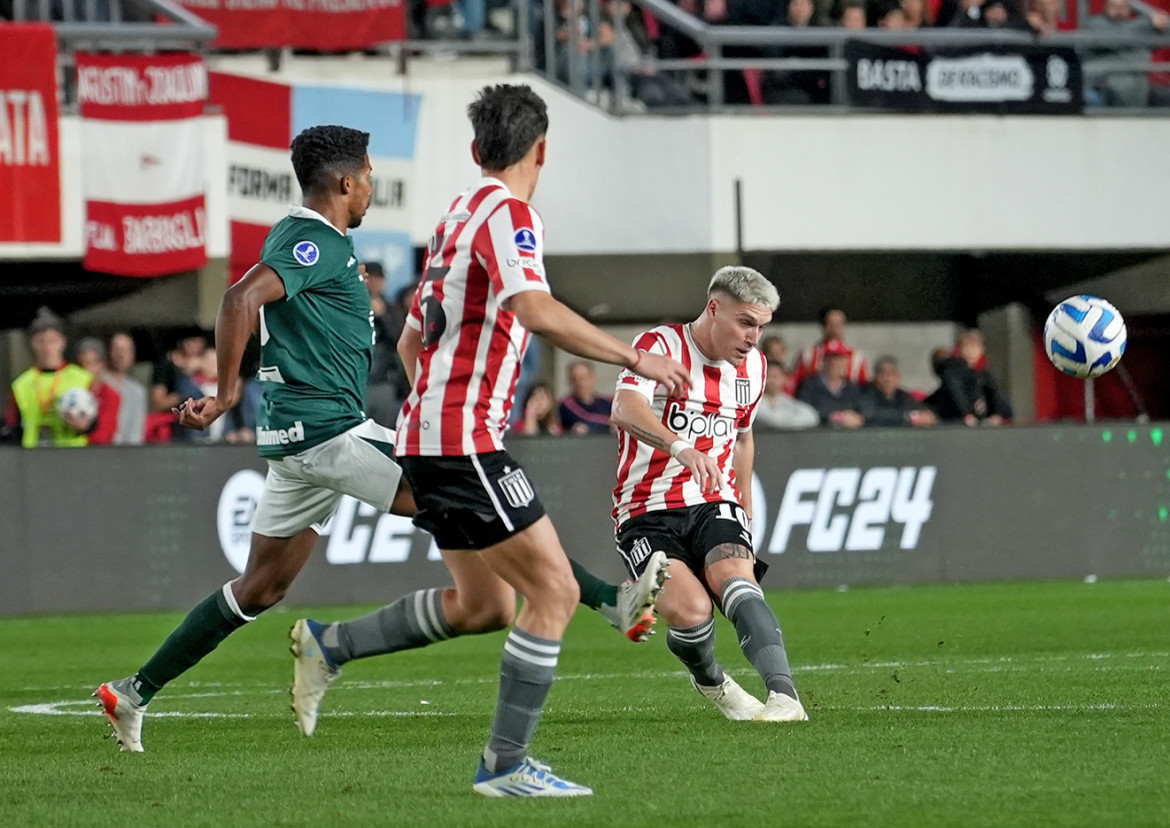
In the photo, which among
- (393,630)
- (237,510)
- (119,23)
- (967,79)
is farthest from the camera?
(967,79)

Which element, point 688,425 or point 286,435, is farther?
point 688,425

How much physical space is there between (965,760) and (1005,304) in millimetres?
17756

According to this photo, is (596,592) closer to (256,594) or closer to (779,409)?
(256,594)

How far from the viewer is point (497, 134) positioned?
5.52 m

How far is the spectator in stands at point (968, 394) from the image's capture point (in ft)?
56.2

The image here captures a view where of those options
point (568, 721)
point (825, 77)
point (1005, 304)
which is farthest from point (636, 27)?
point (568, 721)

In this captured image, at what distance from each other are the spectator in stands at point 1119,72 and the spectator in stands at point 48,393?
36.3ft

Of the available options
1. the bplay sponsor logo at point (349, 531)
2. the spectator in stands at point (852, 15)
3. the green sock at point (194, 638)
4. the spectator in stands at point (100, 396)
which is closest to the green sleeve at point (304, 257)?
the green sock at point (194, 638)

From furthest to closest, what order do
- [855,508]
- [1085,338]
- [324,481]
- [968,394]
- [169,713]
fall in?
[968,394], [855,508], [1085,338], [169,713], [324,481]

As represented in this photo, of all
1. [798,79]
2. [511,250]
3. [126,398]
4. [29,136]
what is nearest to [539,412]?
[126,398]

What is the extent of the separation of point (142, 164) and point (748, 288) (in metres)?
11.0

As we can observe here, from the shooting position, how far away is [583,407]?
1642 centimetres

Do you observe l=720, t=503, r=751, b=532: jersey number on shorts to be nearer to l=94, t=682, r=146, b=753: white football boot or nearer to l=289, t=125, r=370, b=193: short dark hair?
l=289, t=125, r=370, b=193: short dark hair

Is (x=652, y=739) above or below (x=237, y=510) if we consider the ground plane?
above
